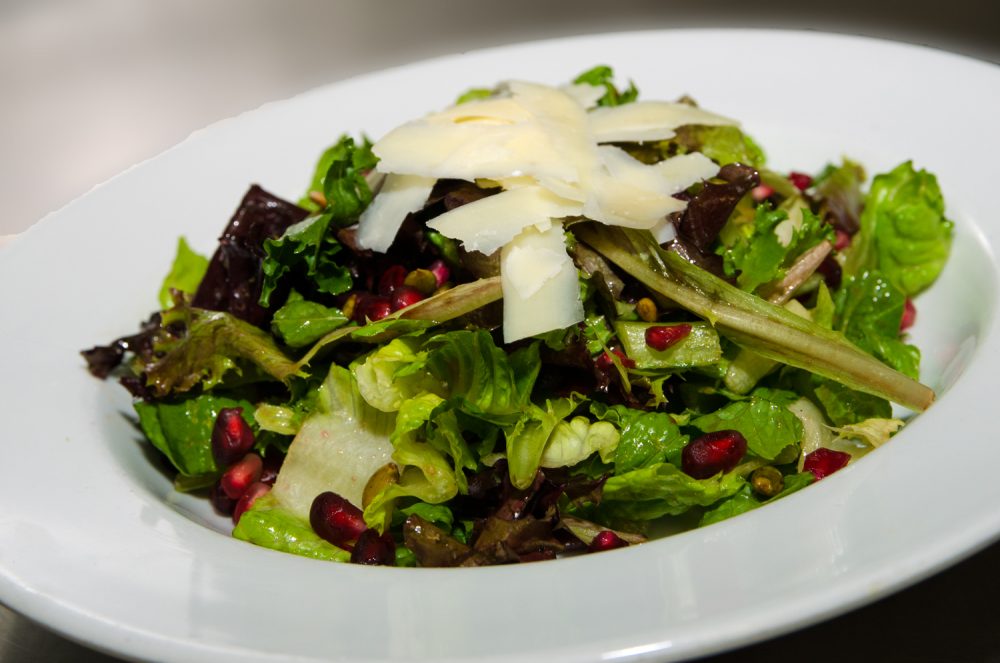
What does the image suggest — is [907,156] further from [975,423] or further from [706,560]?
[706,560]

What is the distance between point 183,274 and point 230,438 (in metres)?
0.80

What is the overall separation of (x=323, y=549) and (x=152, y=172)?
175cm

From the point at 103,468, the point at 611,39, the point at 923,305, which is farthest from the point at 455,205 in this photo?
the point at 611,39

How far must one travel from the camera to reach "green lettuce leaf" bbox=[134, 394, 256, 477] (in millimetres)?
2525

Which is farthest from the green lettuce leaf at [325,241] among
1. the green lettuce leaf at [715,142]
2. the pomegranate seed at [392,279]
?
the green lettuce leaf at [715,142]

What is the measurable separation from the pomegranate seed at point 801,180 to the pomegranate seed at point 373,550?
5.64 ft

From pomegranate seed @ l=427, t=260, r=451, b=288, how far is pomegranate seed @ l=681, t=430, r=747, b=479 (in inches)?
29.3

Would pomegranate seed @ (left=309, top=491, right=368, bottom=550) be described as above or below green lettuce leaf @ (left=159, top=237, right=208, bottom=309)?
below

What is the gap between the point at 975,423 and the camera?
189cm

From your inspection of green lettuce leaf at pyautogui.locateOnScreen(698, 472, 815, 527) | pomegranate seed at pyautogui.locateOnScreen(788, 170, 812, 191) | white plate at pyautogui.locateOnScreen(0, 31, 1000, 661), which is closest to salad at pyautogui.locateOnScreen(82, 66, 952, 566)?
green lettuce leaf at pyautogui.locateOnScreen(698, 472, 815, 527)

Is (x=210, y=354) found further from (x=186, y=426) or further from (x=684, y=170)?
(x=684, y=170)

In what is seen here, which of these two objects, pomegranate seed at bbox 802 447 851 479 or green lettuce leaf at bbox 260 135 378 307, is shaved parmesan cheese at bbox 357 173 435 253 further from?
pomegranate seed at bbox 802 447 851 479

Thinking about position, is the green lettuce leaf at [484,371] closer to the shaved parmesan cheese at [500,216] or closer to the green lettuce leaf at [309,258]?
the shaved parmesan cheese at [500,216]

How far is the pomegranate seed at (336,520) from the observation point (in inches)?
87.0
